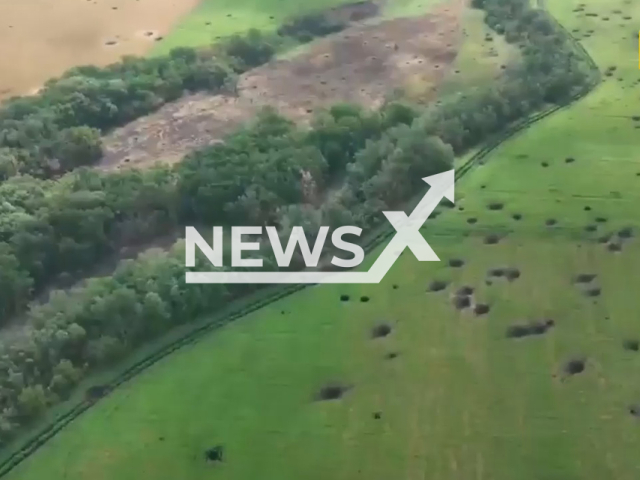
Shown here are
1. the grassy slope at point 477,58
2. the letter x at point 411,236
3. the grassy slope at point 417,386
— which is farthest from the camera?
the grassy slope at point 477,58

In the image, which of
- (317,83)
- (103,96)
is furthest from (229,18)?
(103,96)

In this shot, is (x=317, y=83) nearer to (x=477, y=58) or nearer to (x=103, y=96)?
(x=477, y=58)

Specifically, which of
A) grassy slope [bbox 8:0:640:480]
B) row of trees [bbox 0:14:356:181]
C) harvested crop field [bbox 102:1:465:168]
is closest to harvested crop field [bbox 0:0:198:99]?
row of trees [bbox 0:14:356:181]

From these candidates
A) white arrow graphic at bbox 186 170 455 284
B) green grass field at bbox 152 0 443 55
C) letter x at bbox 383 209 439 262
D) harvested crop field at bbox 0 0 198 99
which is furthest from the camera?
green grass field at bbox 152 0 443 55

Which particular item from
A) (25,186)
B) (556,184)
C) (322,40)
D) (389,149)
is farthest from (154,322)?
(322,40)

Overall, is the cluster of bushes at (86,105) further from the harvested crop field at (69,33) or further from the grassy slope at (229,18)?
the grassy slope at (229,18)

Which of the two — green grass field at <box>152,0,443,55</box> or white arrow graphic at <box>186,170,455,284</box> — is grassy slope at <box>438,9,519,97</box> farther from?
white arrow graphic at <box>186,170,455,284</box>

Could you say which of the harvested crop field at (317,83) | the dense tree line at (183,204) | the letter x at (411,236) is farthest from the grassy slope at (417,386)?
the harvested crop field at (317,83)
